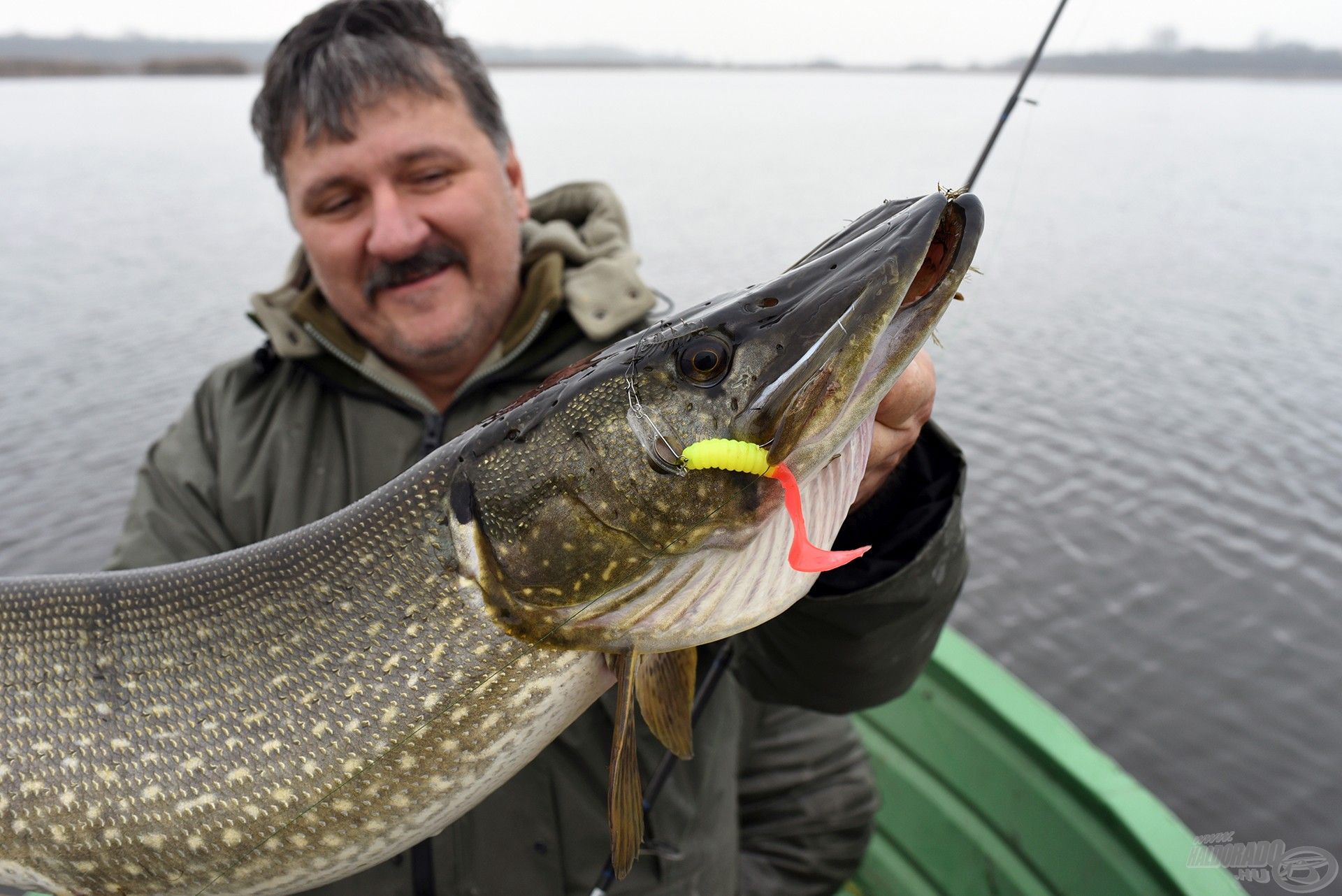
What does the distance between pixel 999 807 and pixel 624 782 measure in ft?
5.62

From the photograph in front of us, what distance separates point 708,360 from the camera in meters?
1.25

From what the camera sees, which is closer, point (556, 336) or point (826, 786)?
point (556, 336)

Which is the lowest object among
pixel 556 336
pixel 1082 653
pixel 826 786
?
pixel 1082 653

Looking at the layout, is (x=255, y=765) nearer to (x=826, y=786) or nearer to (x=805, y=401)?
(x=805, y=401)

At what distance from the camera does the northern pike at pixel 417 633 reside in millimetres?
1282

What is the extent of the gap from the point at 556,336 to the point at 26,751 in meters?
1.43

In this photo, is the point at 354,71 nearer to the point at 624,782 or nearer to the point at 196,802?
the point at 196,802

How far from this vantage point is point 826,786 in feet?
9.01

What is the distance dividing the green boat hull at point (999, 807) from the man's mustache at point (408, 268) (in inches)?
78.2

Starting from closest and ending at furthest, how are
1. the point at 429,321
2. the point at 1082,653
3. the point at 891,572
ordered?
the point at 891,572, the point at 429,321, the point at 1082,653

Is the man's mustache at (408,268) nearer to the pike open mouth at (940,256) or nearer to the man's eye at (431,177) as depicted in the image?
the man's eye at (431,177)

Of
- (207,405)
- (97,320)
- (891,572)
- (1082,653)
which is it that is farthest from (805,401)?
(97,320)

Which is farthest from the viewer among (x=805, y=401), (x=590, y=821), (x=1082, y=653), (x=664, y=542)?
(x=1082, y=653)

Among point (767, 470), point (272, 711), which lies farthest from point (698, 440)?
point (272, 711)
